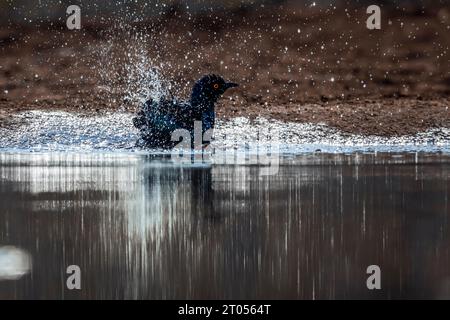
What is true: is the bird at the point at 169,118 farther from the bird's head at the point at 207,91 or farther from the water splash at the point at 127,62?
the water splash at the point at 127,62

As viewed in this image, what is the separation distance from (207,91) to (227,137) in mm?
1787

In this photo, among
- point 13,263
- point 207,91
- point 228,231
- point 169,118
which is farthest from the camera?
point 207,91

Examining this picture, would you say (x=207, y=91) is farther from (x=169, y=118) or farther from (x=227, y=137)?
(x=227, y=137)

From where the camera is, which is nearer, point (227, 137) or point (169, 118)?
point (169, 118)

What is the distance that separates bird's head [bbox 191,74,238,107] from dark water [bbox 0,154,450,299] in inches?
158

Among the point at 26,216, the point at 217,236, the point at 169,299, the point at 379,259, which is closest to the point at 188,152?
the point at 26,216

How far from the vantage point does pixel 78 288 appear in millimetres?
5672

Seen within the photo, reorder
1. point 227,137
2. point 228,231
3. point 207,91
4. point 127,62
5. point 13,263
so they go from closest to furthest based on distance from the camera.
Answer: point 13,263, point 228,231, point 207,91, point 227,137, point 127,62

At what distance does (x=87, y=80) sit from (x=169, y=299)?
20.8m

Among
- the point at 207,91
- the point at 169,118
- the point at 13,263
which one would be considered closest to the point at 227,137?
the point at 207,91

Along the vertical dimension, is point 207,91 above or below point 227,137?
above

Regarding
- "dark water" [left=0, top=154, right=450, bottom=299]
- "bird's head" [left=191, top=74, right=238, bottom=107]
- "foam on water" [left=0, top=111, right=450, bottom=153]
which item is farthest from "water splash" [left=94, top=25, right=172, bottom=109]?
"dark water" [left=0, top=154, right=450, bottom=299]

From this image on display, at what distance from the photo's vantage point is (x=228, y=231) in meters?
7.68
